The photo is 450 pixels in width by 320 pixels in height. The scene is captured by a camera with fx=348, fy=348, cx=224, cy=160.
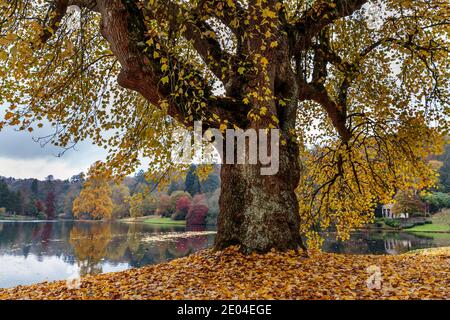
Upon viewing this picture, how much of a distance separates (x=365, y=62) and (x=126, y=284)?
31.7ft

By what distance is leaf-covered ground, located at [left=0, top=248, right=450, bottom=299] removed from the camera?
4.50 metres

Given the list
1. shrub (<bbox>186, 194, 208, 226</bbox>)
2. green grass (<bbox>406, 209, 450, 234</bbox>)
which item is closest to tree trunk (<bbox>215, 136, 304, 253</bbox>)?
green grass (<bbox>406, 209, 450, 234</bbox>)

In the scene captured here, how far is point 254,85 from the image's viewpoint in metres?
6.66

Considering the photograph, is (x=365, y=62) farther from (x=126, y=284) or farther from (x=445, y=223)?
(x=445, y=223)

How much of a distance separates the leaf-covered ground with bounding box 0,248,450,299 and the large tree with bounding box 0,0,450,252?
0.58 meters

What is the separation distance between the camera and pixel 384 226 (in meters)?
42.7

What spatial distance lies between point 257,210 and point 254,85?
237 cm

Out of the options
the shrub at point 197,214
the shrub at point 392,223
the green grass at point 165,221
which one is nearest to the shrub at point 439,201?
the shrub at point 392,223

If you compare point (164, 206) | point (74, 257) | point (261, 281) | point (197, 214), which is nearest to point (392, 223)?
point (197, 214)

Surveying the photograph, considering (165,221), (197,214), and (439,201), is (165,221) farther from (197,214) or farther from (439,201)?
(439,201)

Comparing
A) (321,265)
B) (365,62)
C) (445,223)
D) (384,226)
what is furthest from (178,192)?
(321,265)

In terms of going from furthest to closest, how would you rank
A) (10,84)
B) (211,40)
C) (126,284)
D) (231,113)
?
(10,84) < (211,40) < (231,113) < (126,284)

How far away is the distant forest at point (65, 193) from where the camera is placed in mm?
61406

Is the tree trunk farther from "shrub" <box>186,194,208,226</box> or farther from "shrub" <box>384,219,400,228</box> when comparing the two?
"shrub" <box>186,194,208,226</box>
